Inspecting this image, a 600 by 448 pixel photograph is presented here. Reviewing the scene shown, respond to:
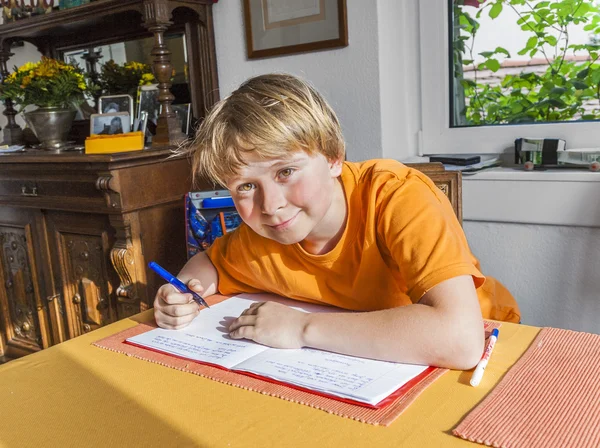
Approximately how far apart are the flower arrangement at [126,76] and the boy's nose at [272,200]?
5.32ft

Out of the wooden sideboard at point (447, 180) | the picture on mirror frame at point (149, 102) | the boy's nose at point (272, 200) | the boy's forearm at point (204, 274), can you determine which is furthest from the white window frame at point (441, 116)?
the boy's nose at point (272, 200)

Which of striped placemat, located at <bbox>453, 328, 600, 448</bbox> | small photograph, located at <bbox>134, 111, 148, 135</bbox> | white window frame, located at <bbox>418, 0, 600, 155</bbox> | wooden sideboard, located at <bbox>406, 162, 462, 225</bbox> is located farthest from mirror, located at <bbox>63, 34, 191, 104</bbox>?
striped placemat, located at <bbox>453, 328, 600, 448</bbox>

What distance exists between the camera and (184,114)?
2248 millimetres

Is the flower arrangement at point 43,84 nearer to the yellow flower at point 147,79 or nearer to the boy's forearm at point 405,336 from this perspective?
the yellow flower at point 147,79

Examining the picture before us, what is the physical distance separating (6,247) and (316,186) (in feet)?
6.11

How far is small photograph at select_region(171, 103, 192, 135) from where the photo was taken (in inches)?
87.7

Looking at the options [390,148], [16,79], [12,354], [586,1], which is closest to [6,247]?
[12,354]

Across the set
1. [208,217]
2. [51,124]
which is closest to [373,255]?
[208,217]

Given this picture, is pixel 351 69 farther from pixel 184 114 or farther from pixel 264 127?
pixel 264 127

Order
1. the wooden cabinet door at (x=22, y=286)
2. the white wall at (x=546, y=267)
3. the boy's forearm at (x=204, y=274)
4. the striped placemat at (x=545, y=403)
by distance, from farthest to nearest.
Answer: the wooden cabinet door at (x=22, y=286), the white wall at (x=546, y=267), the boy's forearm at (x=204, y=274), the striped placemat at (x=545, y=403)

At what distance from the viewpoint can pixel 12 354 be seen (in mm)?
2465

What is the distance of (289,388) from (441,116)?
149 centimetres

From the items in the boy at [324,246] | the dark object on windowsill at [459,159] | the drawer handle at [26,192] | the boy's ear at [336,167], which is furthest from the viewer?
the drawer handle at [26,192]

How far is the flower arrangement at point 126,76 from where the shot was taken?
232 centimetres
